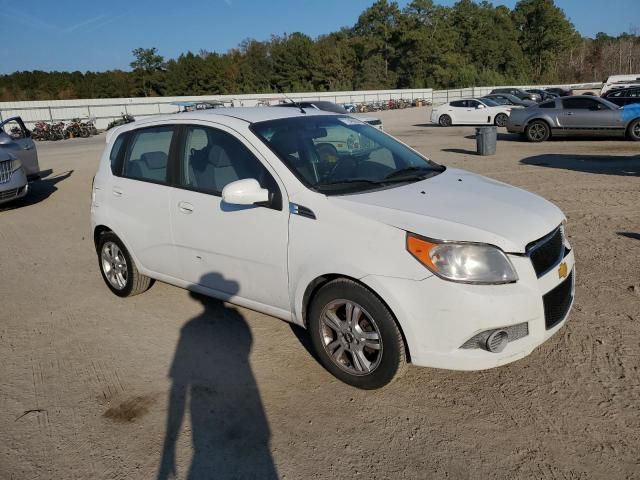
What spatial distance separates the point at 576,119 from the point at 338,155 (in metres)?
15.3

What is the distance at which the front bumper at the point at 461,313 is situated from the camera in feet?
9.24

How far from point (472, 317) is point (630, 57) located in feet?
326

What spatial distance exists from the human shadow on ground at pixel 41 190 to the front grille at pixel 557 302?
11.0 metres

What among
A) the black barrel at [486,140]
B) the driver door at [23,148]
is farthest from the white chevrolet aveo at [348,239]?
the black barrel at [486,140]

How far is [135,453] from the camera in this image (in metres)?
2.87

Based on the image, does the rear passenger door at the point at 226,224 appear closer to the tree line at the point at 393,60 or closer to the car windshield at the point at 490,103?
the car windshield at the point at 490,103

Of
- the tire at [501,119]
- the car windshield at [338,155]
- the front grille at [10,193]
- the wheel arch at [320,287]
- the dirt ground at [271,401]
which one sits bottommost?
the dirt ground at [271,401]

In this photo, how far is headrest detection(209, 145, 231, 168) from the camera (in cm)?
386

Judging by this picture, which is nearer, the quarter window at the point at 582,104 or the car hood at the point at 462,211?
the car hood at the point at 462,211

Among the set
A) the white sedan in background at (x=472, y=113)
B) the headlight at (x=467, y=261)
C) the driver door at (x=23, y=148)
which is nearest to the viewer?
the headlight at (x=467, y=261)

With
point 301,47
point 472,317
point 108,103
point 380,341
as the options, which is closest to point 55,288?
point 380,341

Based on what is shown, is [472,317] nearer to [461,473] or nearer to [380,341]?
[380,341]

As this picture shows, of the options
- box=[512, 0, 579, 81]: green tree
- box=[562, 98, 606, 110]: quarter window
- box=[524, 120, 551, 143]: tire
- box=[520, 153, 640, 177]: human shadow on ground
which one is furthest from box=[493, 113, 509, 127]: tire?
box=[512, 0, 579, 81]: green tree

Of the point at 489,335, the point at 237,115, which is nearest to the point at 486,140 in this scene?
the point at 237,115
